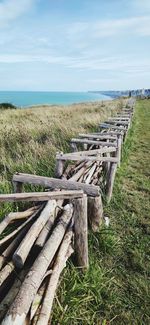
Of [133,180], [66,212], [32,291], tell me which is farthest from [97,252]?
[133,180]

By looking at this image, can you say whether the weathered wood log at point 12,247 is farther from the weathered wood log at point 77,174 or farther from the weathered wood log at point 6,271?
the weathered wood log at point 77,174

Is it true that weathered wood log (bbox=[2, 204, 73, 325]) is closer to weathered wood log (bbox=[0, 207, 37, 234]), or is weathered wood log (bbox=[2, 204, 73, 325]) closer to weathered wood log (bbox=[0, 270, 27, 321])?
weathered wood log (bbox=[0, 270, 27, 321])

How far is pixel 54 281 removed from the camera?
262 centimetres

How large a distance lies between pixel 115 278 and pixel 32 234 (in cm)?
131

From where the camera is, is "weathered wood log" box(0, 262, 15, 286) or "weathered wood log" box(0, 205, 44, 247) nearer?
"weathered wood log" box(0, 262, 15, 286)

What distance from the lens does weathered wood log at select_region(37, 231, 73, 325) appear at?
7.60ft

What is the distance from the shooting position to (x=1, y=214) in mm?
3928

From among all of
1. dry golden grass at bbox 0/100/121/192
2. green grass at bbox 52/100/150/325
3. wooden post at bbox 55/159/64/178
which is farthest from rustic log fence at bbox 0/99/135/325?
dry golden grass at bbox 0/100/121/192

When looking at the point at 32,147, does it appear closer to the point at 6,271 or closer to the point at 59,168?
the point at 59,168

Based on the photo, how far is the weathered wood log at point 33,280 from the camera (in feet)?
6.43

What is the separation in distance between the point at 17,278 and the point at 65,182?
1.55m

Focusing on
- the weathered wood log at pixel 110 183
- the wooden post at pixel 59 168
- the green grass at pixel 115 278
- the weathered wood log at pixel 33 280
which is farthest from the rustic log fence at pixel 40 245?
the weathered wood log at pixel 110 183

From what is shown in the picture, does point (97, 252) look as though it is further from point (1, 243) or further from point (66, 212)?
point (1, 243)

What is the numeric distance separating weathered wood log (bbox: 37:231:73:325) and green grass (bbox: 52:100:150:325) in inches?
12.0
